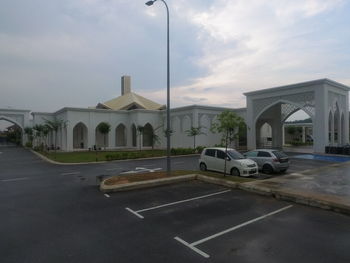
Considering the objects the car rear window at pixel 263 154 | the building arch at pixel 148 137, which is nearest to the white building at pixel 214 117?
the building arch at pixel 148 137

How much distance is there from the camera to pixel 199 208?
799 cm

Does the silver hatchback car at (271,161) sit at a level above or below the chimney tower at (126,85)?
below

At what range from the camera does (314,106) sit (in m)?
28.3

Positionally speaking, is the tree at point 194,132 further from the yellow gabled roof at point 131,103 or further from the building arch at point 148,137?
the yellow gabled roof at point 131,103

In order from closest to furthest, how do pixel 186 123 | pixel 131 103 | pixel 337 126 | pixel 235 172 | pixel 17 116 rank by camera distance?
pixel 235 172 → pixel 337 126 → pixel 186 123 → pixel 131 103 → pixel 17 116

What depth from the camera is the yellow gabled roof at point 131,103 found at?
168 feet

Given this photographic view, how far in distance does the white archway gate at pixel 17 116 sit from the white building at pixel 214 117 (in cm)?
28

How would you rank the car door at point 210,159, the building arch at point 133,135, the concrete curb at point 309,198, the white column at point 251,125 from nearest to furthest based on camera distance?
the concrete curb at point 309,198 → the car door at point 210,159 → the white column at point 251,125 → the building arch at point 133,135

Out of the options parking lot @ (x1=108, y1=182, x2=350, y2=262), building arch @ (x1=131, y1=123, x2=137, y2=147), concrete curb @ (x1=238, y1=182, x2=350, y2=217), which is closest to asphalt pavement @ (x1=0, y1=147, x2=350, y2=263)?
parking lot @ (x1=108, y1=182, x2=350, y2=262)

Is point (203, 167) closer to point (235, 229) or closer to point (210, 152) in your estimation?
point (210, 152)

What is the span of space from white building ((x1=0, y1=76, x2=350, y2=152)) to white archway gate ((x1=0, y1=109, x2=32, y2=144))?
0.28 metres

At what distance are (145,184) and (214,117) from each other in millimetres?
29306

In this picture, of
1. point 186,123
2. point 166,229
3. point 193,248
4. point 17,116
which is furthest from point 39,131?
point 193,248

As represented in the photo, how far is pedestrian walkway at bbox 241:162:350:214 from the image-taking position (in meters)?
8.05
